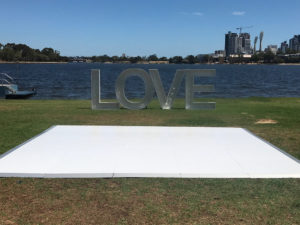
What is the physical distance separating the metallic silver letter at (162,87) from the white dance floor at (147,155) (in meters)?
4.77

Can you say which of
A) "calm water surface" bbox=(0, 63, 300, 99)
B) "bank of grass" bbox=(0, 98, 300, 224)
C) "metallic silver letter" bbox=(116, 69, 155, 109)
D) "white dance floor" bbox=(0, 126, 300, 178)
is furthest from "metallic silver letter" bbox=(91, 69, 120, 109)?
"calm water surface" bbox=(0, 63, 300, 99)

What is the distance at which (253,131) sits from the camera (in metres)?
9.98

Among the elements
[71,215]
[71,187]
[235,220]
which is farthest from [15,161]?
[235,220]

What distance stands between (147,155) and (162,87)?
7658 mm

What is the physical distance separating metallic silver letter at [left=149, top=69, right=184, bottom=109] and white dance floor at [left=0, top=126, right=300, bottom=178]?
477 centimetres

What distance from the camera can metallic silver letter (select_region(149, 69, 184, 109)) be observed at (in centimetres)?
1412

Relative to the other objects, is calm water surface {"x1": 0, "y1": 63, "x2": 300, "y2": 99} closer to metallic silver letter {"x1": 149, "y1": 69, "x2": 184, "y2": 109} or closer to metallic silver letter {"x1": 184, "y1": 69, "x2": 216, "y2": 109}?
metallic silver letter {"x1": 149, "y1": 69, "x2": 184, "y2": 109}

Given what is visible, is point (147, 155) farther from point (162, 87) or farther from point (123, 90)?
point (123, 90)

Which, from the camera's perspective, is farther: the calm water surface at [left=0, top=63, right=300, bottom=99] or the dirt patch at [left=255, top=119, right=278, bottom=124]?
the calm water surface at [left=0, top=63, right=300, bottom=99]

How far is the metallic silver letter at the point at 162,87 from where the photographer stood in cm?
1412

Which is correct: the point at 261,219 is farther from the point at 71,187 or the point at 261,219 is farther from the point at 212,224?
the point at 71,187

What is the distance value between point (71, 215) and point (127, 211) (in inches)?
27.8

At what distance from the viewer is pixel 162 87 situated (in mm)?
14445

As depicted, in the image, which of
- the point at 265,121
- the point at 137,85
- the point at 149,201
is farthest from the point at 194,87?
the point at 137,85
